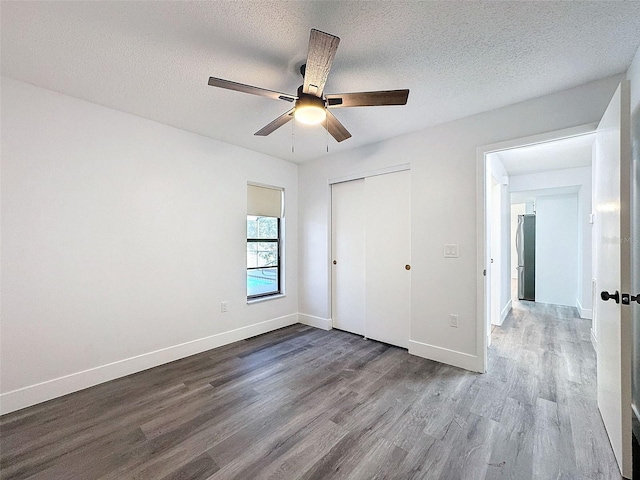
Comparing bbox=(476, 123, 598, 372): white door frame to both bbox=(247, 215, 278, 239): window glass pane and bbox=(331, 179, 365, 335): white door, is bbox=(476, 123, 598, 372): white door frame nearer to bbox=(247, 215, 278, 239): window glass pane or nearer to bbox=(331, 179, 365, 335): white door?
bbox=(331, 179, 365, 335): white door

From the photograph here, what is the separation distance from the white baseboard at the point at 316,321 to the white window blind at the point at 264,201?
1656mm

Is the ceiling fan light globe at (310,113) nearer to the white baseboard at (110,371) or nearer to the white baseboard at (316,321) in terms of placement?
the white baseboard at (110,371)

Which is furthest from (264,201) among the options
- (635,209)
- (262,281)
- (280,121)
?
(635,209)

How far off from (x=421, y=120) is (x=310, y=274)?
261cm

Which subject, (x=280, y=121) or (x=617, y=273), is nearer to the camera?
(x=617, y=273)

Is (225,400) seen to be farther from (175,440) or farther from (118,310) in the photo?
(118,310)

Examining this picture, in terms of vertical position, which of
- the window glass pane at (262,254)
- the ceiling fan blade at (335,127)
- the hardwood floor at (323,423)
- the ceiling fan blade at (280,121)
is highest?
the ceiling fan blade at (280,121)

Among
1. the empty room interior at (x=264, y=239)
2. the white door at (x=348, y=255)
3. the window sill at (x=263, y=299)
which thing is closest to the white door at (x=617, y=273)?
the empty room interior at (x=264, y=239)

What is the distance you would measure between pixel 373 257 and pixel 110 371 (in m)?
3.07

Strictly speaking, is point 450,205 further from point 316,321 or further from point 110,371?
point 110,371

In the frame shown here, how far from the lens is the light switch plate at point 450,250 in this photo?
2.85 m

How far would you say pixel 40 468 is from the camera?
5.20ft

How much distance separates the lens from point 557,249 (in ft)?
17.4

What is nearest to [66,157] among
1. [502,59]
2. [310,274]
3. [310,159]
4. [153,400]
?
[153,400]
